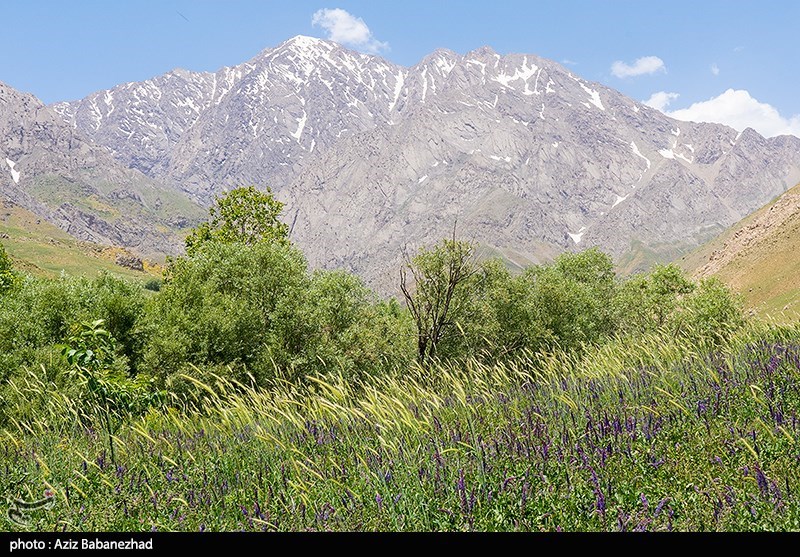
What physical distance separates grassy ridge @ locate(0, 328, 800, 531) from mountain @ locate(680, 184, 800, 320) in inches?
3422

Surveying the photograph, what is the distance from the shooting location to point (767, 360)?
9.78 m

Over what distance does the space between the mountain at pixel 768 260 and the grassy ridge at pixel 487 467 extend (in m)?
86.9

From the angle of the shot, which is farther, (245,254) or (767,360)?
(245,254)

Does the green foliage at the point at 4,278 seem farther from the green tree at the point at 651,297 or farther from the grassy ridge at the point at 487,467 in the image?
the green tree at the point at 651,297

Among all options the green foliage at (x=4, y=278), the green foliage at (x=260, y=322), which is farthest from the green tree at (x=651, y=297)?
the green foliage at (x=4, y=278)

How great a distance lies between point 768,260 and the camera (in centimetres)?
13450

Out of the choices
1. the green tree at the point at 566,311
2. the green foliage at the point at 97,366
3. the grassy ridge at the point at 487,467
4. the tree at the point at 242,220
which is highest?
the tree at the point at 242,220

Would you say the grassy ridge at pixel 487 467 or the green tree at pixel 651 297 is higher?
the green tree at pixel 651 297

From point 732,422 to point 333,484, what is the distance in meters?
5.12

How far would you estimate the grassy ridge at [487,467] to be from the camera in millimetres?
5211

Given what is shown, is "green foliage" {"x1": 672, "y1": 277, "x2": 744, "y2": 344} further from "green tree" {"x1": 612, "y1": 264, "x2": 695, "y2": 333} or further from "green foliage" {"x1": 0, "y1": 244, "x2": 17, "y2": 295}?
"green foliage" {"x1": 0, "y1": 244, "x2": 17, "y2": 295}
